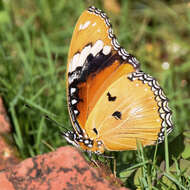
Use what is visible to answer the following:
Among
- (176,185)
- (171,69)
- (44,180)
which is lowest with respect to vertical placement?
(176,185)

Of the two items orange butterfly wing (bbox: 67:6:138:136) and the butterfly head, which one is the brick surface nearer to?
the butterfly head

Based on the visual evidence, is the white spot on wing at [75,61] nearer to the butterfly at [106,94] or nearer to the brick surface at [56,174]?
the butterfly at [106,94]

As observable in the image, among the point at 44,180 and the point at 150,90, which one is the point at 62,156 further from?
the point at 150,90

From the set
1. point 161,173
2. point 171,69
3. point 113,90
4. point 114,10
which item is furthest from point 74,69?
point 114,10

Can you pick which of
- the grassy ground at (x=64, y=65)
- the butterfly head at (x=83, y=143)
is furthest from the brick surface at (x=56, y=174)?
the butterfly head at (x=83, y=143)

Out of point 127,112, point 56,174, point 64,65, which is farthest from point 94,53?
point 64,65

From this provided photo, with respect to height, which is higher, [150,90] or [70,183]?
[150,90]

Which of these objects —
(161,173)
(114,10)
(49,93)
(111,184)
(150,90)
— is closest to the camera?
(111,184)
